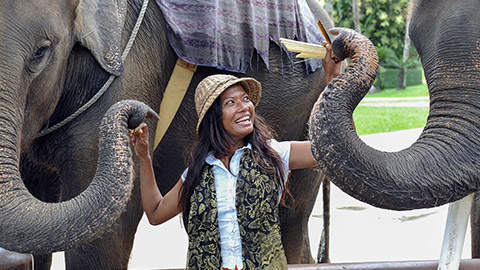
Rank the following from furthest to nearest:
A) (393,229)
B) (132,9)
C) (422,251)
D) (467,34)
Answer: (393,229), (422,251), (132,9), (467,34)

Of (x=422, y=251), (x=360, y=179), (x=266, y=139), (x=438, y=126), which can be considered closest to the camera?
(x=360, y=179)

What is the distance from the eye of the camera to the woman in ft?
8.30

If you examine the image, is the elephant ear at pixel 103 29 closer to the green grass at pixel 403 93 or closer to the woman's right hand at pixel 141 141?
the woman's right hand at pixel 141 141

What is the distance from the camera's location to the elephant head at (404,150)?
7.04ft

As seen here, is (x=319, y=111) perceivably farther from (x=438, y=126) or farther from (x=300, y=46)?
(x=300, y=46)

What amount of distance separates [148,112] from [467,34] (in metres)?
1.10

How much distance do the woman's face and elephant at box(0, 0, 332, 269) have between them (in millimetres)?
389

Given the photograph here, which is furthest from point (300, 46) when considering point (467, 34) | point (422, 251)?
point (422, 251)

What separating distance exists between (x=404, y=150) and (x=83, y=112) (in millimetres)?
1475

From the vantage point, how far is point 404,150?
88.7 inches

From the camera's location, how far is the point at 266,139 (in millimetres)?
2654

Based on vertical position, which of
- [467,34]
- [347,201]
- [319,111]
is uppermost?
[467,34]

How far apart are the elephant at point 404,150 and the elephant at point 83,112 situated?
684 mm

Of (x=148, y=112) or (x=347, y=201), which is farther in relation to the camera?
(x=347, y=201)
